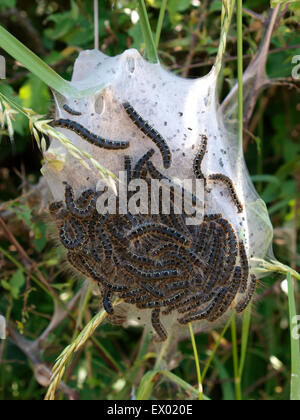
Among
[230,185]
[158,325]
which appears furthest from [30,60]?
[158,325]

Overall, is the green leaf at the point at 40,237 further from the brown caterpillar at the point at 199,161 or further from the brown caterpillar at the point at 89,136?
the brown caterpillar at the point at 199,161

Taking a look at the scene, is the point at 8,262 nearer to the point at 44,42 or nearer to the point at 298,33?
the point at 44,42

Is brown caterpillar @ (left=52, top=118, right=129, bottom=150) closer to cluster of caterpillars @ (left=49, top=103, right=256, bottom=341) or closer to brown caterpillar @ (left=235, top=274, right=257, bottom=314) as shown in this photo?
cluster of caterpillars @ (left=49, top=103, right=256, bottom=341)

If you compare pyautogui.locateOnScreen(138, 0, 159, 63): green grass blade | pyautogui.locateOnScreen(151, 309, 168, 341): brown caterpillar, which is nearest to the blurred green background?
pyautogui.locateOnScreen(151, 309, 168, 341): brown caterpillar

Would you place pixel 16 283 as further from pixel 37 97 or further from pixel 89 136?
pixel 89 136

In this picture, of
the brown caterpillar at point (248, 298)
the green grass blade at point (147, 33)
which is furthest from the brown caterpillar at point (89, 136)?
the brown caterpillar at point (248, 298)
